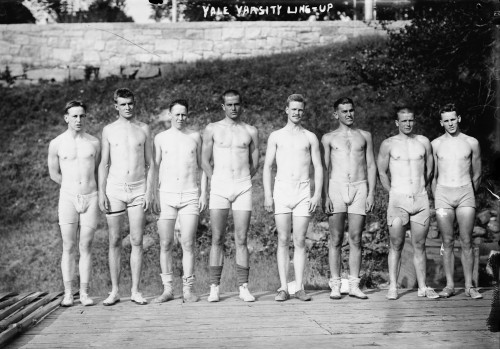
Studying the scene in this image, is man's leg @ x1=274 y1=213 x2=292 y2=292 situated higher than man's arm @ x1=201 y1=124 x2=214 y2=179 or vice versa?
man's arm @ x1=201 y1=124 x2=214 y2=179

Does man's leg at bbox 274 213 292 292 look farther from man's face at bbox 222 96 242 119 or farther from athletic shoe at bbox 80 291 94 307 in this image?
athletic shoe at bbox 80 291 94 307

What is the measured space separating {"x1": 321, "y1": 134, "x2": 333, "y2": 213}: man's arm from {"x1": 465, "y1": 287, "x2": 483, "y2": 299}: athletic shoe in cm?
162

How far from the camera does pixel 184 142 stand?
6629 millimetres

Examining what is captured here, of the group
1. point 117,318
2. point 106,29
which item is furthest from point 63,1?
point 117,318

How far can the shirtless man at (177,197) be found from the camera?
6531mm

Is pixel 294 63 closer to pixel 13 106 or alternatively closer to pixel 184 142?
pixel 13 106

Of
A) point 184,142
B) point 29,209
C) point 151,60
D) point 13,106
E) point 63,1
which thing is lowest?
point 29,209

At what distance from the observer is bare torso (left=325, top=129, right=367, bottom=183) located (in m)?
6.70

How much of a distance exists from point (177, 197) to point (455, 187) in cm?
285

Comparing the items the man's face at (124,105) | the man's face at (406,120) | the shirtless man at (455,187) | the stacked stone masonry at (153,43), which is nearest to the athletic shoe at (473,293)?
the shirtless man at (455,187)

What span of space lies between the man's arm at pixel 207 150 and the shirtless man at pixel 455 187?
2351mm

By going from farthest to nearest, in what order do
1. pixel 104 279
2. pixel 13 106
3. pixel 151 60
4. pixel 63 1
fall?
pixel 63 1, pixel 151 60, pixel 13 106, pixel 104 279

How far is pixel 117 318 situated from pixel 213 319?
0.87 meters

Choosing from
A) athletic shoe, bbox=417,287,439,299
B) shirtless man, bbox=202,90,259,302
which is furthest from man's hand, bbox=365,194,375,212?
shirtless man, bbox=202,90,259,302
